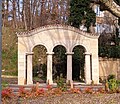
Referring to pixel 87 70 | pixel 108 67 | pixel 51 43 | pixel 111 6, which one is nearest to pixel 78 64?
pixel 108 67

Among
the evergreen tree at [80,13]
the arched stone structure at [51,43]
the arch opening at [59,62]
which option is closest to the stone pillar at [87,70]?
the arched stone structure at [51,43]

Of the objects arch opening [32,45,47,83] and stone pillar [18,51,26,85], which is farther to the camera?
arch opening [32,45,47,83]

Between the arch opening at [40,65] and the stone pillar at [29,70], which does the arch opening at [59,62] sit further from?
the stone pillar at [29,70]

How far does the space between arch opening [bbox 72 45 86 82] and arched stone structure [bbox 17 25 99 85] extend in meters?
2.18

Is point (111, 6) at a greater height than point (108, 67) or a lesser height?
greater

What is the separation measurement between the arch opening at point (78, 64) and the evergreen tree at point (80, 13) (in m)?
3.28

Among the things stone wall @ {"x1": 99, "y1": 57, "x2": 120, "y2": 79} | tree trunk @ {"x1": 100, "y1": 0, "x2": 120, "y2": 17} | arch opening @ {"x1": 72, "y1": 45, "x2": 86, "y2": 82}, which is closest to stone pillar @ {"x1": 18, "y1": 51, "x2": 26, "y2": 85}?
arch opening @ {"x1": 72, "y1": 45, "x2": 86, "y2": 82}

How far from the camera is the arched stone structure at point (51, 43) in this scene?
88.5ft

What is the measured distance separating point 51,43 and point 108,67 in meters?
8.79

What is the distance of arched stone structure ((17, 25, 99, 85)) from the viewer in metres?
27.0

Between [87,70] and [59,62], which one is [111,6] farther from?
[59,62]

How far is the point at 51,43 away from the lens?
2781cm

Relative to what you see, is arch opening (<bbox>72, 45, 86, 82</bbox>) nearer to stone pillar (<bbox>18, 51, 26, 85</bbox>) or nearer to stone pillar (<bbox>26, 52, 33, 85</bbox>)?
stone pillar (<bbox>26, 52, 33, 85</bbox>)

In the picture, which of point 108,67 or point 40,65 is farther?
point 40,65
